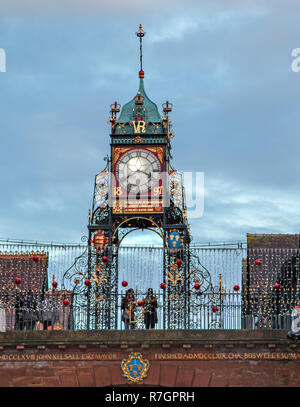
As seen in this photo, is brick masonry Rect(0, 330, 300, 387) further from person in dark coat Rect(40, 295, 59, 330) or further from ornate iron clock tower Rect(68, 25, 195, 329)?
ornate iron clock tower Rect(68, 25, 195, 329)

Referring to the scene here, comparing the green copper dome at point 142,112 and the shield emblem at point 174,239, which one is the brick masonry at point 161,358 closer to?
the shield emblem at point 174,239

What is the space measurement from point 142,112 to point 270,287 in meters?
14.5

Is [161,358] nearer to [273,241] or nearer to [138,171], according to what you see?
[273,241]

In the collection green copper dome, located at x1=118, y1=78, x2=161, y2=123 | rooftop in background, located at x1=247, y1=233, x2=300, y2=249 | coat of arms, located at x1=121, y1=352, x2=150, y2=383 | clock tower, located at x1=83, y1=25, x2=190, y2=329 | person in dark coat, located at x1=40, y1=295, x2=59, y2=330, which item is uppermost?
green copper dome, located at x1=118, y1=78, x2=161, y2=123

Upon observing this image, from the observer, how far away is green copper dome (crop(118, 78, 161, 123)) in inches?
2285

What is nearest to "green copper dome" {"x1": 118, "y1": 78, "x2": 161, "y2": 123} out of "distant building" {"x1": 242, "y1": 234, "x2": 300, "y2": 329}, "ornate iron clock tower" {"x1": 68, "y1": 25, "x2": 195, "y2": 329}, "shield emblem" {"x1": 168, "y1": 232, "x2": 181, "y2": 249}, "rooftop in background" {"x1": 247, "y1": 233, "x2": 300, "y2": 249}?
"ornate iron clock tower" {"x1": 68, "y1": 25, "x2": 195, "y2": 329}

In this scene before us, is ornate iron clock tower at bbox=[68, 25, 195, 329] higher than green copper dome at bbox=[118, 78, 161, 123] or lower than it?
lower

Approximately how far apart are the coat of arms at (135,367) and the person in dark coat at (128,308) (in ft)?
7.15

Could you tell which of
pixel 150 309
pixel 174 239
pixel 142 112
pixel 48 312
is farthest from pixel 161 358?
pixel 142 112

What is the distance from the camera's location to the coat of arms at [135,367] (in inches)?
1754

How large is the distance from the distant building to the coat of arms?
15.4 feet

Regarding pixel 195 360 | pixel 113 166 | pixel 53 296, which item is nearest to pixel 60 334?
pixel 53 296

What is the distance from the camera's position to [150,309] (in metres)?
46.5
